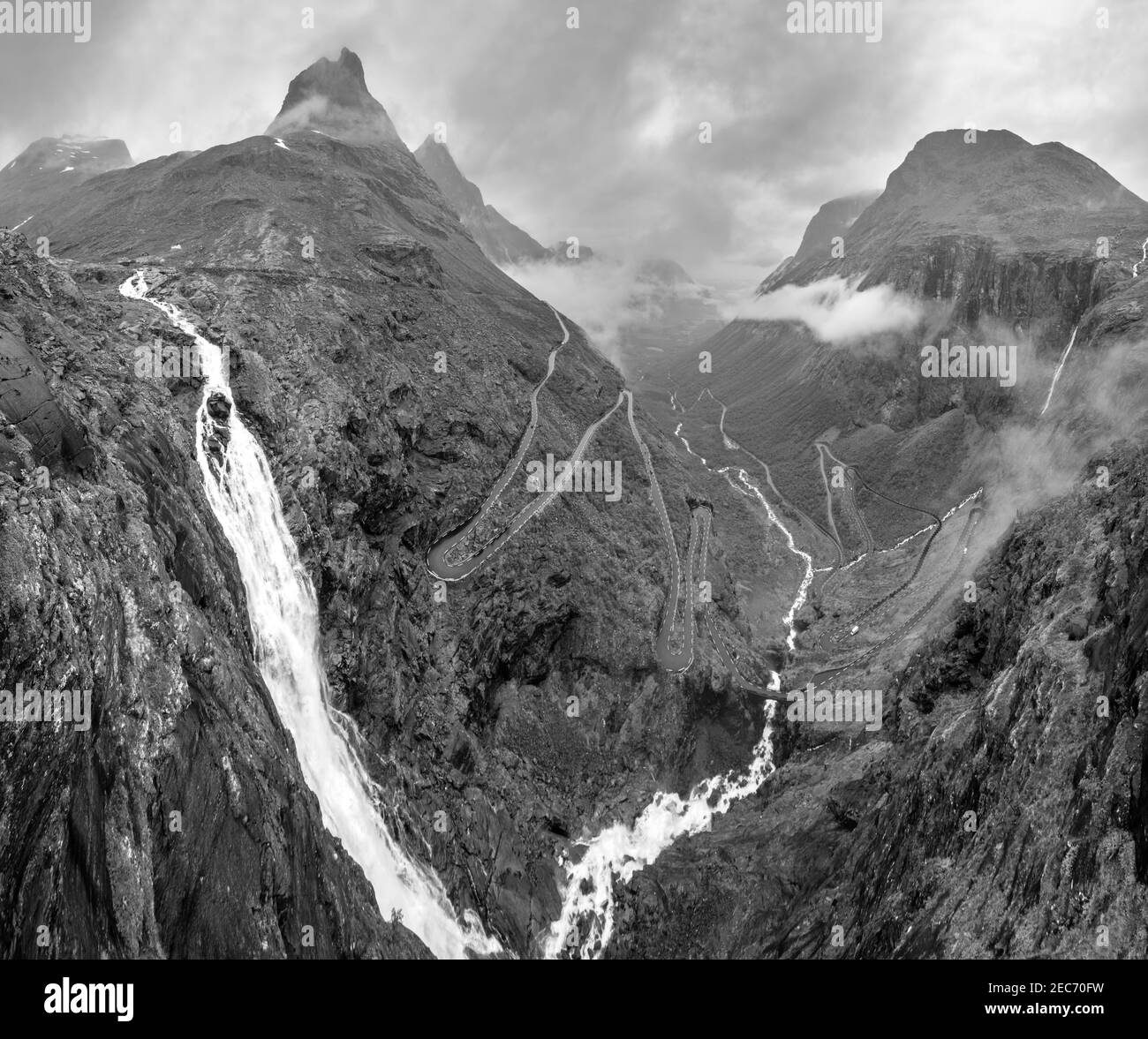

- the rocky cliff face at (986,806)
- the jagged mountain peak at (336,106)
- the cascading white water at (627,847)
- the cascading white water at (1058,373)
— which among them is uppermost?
the jagged mountain peak at (336,106)

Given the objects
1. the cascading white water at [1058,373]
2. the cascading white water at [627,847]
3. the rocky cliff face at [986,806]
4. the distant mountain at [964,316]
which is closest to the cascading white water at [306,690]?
the cascading white water at [627,847]

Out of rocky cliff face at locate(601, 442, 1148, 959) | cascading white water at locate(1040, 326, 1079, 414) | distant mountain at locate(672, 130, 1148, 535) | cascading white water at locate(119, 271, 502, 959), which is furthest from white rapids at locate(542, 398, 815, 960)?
cascading white water at locate(1040, 326, 1079, 414)

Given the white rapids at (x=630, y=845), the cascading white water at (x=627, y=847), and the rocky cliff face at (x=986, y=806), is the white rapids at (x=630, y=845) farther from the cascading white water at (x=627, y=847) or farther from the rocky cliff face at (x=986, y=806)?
the rocky cliff face at (x=986, y=806)

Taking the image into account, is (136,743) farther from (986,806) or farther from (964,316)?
(964,316)

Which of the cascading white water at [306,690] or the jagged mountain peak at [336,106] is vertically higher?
the jagged mountain peak at [336,106]

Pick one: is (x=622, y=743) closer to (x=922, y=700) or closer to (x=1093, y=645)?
(x=922, y=700)

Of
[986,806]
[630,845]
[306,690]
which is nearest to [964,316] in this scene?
[630,845]
